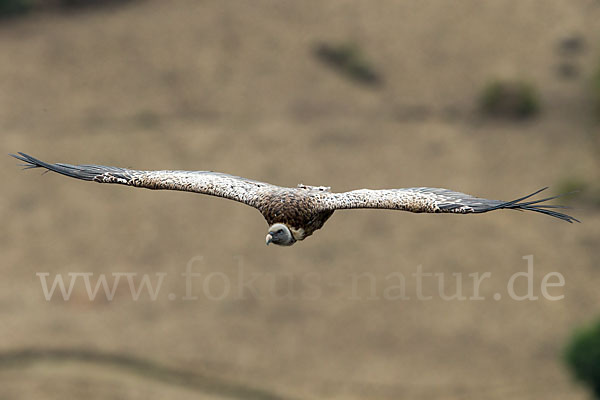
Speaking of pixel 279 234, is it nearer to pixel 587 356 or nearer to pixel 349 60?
pixel 587 356

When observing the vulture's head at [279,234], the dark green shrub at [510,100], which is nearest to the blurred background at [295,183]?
the dark green shrub at [510,100]

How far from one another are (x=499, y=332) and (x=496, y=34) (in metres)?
36.9

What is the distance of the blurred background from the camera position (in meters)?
55.7

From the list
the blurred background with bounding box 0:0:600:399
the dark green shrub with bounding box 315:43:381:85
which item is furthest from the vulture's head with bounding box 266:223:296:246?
the dark green shrub with bounding box 315:43:381:85

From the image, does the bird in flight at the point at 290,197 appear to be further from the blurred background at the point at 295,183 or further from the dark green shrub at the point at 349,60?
the dark green shrub at the point at 349,60

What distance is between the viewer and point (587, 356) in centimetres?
4728

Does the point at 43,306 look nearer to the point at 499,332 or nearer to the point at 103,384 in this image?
the point at 103,384

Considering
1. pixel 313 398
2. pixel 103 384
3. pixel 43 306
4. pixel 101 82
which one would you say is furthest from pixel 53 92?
pixel 313 398

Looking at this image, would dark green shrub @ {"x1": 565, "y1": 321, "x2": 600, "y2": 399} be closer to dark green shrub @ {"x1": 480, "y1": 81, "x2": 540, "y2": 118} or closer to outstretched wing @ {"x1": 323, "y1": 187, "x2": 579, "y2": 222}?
outstretched wing @ {"x1": 323, "y1": 187, "x2": 579, "y2": 222}

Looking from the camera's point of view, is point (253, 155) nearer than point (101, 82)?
Yes

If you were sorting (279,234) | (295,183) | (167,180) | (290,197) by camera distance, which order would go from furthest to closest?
(295,183), (167,180), (290,197), (279,234)

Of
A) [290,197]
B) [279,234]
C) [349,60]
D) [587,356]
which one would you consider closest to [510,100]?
[349,60]

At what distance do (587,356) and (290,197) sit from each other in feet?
101

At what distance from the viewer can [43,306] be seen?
59062mm
